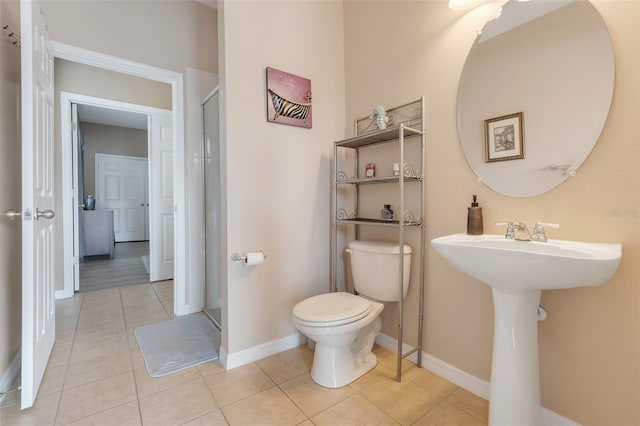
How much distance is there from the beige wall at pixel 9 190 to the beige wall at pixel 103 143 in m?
5.15

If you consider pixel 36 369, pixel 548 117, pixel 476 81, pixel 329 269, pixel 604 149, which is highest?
pixel 476 81

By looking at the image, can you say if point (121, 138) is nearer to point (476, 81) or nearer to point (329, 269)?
point (329, 269)

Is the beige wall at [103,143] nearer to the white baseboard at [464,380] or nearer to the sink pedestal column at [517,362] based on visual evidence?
the white baseboard at [464,380]

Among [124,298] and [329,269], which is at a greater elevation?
[329,269]

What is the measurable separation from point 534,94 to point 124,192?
7315 mm

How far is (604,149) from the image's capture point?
1.11 metres

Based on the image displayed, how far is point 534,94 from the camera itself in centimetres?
127

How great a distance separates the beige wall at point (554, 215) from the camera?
1.06m

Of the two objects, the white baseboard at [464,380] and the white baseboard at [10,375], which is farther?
the white baseboard at [10,375]

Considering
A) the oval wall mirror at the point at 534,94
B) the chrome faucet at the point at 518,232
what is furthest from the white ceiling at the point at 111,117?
the chrome faucet at the point at 518,232

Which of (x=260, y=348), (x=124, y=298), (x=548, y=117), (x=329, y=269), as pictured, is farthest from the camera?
(x=124, y=298)

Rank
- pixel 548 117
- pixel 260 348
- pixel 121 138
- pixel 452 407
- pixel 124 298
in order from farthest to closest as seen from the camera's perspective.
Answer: pixel 121 138 → pixel 124 298 → pixel 260 348 → pixel 452 407 → pixel 548 117

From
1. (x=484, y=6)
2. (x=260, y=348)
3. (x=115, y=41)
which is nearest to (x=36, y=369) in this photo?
(x=260, y=348)

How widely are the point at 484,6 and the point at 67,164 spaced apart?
12.2ft
